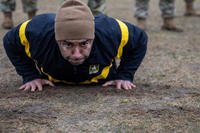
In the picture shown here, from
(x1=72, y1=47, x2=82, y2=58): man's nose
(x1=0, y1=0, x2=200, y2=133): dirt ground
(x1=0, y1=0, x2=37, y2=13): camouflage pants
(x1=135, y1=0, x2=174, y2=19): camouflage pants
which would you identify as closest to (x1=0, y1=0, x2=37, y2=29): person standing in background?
(x1=0, y1=0, x2=37, y2=13): camouflage pants

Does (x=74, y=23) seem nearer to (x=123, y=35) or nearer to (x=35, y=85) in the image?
(x=123, y=35)

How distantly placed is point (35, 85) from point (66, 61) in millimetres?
354

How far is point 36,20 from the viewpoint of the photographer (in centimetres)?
348

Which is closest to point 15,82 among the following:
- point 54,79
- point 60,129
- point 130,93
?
point 54,79

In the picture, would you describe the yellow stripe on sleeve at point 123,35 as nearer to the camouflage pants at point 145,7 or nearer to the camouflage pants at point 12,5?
the camouflage pants at point 145,7

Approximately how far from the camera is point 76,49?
3.16 m

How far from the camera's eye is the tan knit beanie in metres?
3.17

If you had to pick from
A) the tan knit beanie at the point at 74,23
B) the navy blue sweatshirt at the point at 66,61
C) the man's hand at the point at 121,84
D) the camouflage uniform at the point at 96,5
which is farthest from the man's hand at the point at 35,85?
the camouflage uniform at the point at 96,5

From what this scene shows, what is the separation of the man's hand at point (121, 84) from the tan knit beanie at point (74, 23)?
1.78ft

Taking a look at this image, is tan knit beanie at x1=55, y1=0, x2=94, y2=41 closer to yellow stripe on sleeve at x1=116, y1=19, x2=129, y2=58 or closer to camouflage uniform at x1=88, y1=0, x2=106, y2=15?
yellow stripe on sleeve at x1=116, y1=19, x2=129, y2=58

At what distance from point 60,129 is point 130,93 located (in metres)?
0.84

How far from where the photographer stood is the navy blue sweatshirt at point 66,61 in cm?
342

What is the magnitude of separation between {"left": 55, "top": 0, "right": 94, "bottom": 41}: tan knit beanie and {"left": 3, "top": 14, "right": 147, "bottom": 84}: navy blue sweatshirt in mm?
184

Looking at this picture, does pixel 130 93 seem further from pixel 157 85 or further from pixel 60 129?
pixel 60 129
